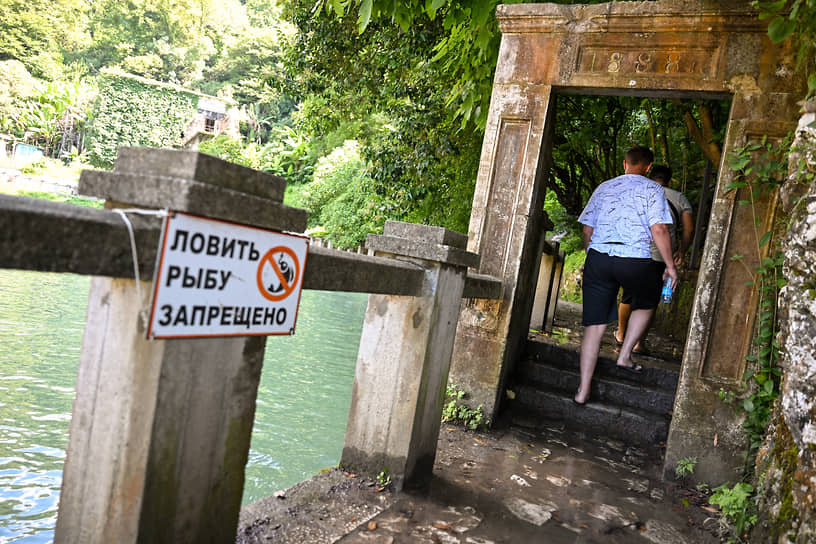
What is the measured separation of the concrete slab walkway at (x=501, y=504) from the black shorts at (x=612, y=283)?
1.06 meters

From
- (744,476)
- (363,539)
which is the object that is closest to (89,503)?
(363,539)

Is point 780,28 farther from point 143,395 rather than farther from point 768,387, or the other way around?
point 143,395

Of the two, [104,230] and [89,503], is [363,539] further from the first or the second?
[104,230]

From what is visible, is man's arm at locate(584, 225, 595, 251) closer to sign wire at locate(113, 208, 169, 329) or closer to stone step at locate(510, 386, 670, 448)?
stone step at locate(510, 386, 670, 448)

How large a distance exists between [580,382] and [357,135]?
76.7 ft

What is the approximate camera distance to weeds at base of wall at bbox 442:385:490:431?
184 inches

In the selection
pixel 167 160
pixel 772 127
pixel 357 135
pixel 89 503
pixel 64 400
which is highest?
pixel 357 135

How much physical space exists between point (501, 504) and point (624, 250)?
89.8 inches

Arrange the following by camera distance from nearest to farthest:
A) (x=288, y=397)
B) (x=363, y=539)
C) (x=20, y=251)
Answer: (x=20, y=251) < (x=363, y=539) < (x=288, y=397)

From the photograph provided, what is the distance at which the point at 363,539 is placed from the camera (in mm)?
2609

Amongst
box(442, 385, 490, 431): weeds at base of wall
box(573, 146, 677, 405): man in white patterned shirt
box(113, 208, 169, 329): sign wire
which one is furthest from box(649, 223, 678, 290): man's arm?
box(113, 208, 169, 329): sign wire

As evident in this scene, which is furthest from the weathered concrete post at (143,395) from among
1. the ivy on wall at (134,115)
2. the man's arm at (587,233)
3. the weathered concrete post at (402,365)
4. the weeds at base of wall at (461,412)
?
the ivy on wall at (134,115)

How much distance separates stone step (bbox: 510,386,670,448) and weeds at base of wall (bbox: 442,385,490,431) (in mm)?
495

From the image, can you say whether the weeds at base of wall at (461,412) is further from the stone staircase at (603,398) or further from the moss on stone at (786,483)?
the moss on stone at (786,483)
